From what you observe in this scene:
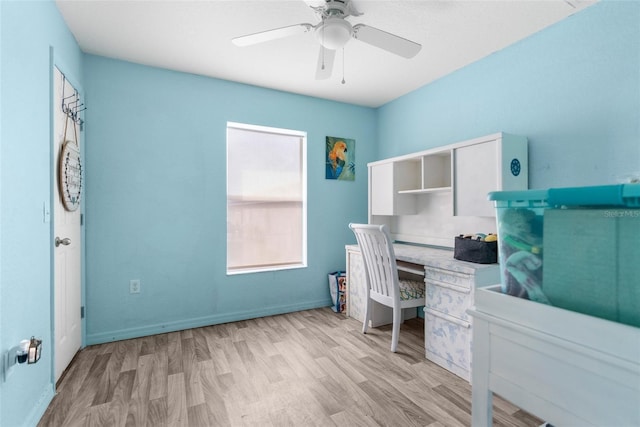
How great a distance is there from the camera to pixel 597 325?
558 mm

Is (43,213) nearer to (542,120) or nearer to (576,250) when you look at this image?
(576,250)

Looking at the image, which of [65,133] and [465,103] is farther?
[465,103]

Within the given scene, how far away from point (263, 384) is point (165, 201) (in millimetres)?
1855

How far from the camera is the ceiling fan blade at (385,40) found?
69.4 inches

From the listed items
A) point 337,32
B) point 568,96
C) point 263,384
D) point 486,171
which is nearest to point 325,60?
point 337,32

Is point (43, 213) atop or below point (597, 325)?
atop

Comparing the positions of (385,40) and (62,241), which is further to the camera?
(62,241)

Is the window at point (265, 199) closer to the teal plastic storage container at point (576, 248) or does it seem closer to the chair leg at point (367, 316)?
the chair leg at point (367, 316)

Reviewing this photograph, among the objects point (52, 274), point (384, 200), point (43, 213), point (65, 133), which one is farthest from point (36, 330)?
point (384, 200)

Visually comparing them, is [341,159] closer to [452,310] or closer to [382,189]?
[382,189]

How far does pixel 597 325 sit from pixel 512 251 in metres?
0.23

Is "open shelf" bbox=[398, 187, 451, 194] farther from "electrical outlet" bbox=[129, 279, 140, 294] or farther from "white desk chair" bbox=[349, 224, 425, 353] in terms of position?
"electrical outlet" bbox=[129, 279, 140, 294]

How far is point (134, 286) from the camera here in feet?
9.00

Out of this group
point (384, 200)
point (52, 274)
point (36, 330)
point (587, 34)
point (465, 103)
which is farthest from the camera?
point (384, 200)
